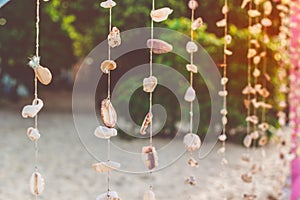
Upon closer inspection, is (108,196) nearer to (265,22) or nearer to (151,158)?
(151,158)

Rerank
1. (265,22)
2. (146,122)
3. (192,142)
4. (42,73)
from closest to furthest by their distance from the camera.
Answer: (42,73)
(146,122)
(192,142)
(265,22)

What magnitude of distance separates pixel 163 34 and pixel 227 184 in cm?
185

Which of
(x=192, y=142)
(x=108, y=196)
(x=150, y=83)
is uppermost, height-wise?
(x=150, y=83)

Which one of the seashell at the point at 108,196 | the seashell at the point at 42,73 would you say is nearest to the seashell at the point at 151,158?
the seashell at the point at 108,196

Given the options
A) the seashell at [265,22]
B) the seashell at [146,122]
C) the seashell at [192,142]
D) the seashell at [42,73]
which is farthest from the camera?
the seashell at [265,22]

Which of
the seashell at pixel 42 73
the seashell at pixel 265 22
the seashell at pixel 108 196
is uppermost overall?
the seashell at pixel 265 22

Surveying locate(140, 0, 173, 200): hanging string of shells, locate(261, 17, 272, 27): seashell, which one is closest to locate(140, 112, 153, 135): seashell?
locate(140, 0, 173, 200): hanging string of shells

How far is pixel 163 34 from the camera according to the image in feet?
16.9

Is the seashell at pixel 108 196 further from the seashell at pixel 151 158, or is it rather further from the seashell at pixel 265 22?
the seashell at pixel 265 22

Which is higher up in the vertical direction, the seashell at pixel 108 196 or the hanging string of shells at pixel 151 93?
the hanging string of shells at pixel 151 93

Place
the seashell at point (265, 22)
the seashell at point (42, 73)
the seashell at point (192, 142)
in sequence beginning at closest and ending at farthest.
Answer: the seashell at point (42, 73) → the seashell at point (192, 142) → the seashell at point (265, 22)

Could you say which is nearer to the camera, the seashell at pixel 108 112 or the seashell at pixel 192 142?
the seashell at pixel 108 112

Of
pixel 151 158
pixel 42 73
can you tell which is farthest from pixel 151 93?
pixel 42 73

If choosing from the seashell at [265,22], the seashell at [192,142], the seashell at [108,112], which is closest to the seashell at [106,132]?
the seashell at [108,112]
